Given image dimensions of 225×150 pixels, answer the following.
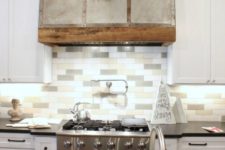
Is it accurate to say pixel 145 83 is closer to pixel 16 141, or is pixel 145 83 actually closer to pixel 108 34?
pixel 108 34

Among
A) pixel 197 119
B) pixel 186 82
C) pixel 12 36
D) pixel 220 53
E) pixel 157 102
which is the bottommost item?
pixel 197 119

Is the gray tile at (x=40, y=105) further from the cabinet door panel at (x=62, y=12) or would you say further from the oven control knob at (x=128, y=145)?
the oven control knob at (x=128, y=145)

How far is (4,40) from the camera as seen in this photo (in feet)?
10.1

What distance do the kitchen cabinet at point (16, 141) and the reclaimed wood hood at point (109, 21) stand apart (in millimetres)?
949

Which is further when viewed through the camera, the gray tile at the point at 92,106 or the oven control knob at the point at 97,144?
the gray tile at the point at 92,106

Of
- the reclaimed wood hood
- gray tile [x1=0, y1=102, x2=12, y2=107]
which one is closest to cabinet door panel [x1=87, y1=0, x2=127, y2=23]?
the reclaimed wood hood

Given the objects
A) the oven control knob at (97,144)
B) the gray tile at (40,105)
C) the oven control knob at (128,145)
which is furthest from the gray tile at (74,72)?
the oven control knob at (128,145)

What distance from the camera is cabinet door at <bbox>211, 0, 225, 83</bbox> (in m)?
2.92

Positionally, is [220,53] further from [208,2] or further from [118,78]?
[118,78]

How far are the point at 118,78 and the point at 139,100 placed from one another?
1.12 feet

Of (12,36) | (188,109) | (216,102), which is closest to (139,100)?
(188,109)

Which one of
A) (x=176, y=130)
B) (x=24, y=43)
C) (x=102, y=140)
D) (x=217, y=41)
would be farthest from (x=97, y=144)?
(x=217, y=41)

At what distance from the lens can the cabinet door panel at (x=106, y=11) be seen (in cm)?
281

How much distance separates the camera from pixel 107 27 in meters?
2.80
